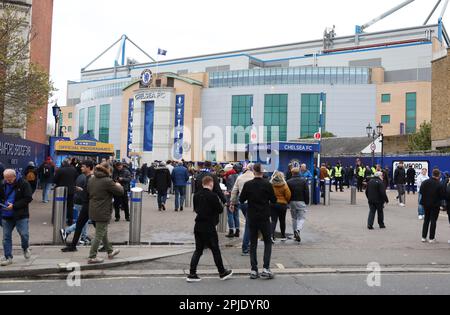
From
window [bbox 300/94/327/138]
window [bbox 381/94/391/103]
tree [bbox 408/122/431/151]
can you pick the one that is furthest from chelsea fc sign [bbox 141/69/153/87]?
tree [bbox 408/122/431/151]

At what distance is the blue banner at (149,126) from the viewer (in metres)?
77.2

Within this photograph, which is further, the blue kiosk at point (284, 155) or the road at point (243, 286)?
the blue kiosk at point (284, 155)

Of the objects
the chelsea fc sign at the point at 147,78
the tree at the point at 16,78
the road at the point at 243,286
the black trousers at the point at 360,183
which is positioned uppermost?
the chelsea fc sign at the point at 147,78

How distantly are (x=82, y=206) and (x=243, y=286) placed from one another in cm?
417

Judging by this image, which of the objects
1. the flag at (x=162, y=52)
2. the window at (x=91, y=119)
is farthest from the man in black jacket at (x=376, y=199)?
the window at (x=91, y=119)

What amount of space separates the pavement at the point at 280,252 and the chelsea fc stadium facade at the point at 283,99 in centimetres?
5404

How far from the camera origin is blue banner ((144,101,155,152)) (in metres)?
77.2

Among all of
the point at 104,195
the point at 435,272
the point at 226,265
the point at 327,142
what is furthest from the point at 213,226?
the point at 327,142

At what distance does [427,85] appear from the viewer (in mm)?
69000

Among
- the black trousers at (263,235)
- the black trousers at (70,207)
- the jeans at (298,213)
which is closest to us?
the black trousers at (263,235)

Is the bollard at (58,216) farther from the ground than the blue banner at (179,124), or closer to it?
closer to it

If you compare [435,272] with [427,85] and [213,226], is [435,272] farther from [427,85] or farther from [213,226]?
[427,85]

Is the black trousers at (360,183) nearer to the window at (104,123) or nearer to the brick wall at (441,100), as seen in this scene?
the brick wall at (441,100)
